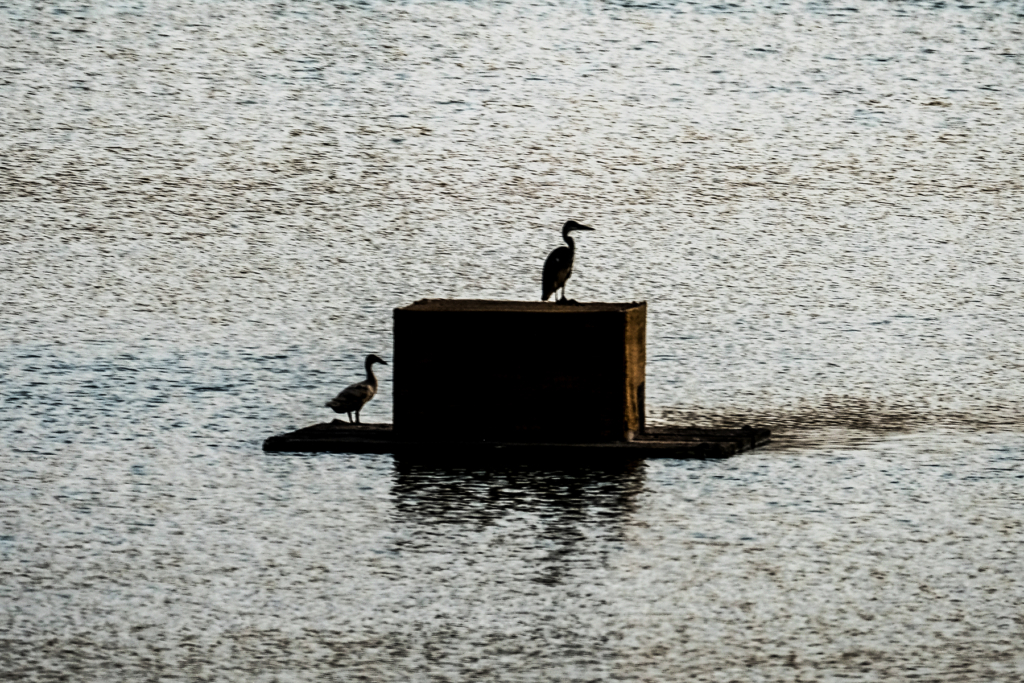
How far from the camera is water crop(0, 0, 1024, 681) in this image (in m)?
13.3

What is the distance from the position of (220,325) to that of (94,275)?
623 cm

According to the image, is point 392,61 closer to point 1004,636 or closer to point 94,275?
point 94,275

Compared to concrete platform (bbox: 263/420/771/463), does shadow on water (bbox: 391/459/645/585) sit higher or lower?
lower

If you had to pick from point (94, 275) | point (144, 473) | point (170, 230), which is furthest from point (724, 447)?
point (170, 230)

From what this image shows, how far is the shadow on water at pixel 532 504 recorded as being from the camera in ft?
50.7

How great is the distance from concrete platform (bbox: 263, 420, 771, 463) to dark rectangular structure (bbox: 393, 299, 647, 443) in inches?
6.9

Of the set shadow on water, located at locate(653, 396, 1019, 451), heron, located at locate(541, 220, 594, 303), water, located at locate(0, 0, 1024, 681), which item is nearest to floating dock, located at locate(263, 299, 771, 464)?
water, located at locate(0, 0, 1024, 681)

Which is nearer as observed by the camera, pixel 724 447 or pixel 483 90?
pixel 724 447

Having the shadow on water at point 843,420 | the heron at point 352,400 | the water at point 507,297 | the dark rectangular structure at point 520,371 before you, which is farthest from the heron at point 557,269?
the dark rectangular structure at point 520,371

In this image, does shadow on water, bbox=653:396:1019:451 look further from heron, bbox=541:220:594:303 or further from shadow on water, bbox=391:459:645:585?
shadow on water, bbox=391:459:645:585

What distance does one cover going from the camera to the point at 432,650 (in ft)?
40.8

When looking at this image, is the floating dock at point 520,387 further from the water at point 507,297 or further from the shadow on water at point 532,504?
the water at point 507,297

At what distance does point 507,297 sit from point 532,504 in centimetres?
1732

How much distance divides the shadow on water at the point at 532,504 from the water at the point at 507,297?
0.22 ft
